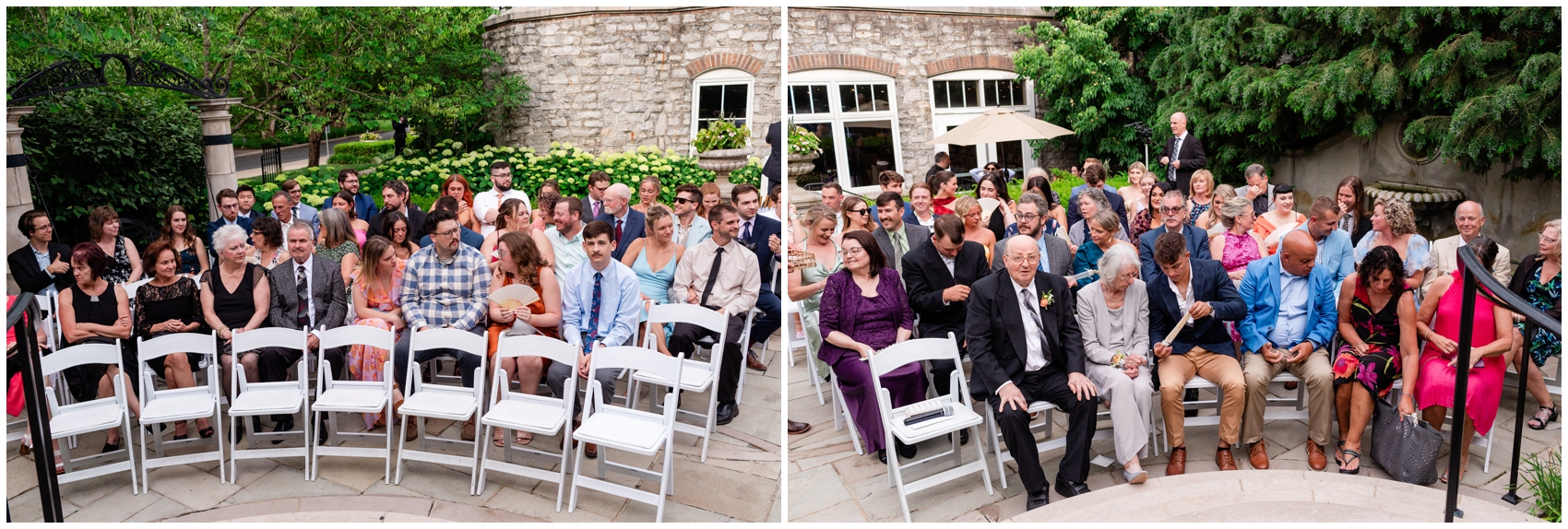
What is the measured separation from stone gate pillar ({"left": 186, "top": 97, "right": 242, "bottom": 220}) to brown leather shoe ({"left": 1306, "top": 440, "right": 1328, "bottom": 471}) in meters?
7.90

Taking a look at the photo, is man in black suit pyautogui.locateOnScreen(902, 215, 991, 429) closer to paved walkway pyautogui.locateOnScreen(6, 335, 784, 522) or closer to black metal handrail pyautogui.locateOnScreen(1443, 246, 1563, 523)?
paved walkway pyautogui.locateOnScreen(6, 335, 784, 522)

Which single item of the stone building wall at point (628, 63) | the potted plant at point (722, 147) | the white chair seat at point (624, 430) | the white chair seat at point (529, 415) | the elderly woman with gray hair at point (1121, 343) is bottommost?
the white chair seat at point (624, 430)

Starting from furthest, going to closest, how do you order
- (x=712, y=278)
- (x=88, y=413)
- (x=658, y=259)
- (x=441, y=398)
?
(x=658, y=259), (x=712, y=278), (x=441, y=398), (x=88, y=413)

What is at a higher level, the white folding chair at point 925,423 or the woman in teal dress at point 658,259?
the woman in teal dress at point 658,259

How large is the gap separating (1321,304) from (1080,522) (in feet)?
6.06

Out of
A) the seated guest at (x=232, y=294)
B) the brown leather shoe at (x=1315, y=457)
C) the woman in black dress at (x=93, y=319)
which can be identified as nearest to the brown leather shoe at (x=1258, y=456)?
the brown leather shoe at (x=1315, y=457)

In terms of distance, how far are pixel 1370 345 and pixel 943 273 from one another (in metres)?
1.95

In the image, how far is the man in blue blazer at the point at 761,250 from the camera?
5391 millimetres

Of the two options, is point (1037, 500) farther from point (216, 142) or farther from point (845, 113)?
point (845, 113)

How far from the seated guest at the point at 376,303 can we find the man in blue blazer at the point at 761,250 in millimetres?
1934

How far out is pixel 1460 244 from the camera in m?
4.48

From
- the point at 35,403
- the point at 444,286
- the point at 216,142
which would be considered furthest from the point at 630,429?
the point at 216,142

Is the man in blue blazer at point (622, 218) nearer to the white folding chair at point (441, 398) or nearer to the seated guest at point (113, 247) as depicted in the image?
the white folding chair at point (441, 398)

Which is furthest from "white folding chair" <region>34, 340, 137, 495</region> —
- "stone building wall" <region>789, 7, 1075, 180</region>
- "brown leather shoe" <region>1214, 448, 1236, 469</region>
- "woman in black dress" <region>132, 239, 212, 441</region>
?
"stone building wall" <region>789, 7, 1075, 180</region>
